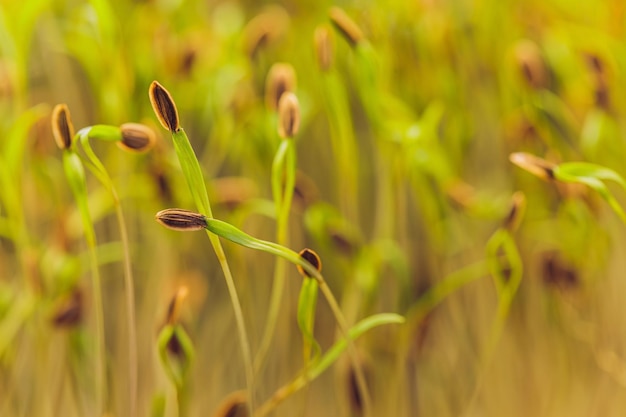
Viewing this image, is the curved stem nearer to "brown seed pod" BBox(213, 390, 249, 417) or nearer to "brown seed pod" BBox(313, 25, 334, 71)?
"brown seed pod" BBox(213, 390, 249, 417)

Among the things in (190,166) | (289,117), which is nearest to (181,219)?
(190,166)

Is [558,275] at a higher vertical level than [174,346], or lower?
lower

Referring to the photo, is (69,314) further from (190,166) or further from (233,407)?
(190,166)

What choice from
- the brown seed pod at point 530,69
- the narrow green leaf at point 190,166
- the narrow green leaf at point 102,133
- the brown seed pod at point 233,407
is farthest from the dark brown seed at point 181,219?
the brown seed pod at point 530,69

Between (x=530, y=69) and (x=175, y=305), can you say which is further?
(x=530, y=69)

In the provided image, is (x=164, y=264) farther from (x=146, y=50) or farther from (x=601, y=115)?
(x=601, y=115)

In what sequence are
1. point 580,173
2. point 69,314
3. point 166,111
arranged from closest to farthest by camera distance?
point 166,111 → point 580,173 → point 69,314

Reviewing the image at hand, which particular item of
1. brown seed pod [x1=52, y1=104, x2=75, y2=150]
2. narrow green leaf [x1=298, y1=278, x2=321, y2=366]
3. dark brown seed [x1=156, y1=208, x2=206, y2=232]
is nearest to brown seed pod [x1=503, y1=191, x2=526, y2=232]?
narrow green leaf [x1=298, y1=278, x2=321, y2=366]
